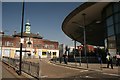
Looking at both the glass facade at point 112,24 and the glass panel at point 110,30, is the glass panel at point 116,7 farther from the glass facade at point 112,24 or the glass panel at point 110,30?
the glass panel at point 110,30

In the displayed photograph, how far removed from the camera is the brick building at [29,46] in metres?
86.9

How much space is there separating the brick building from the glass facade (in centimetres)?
5467

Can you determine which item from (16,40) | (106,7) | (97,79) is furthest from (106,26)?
(16,40)

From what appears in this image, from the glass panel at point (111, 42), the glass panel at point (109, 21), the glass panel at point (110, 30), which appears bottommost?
the glass panel at point (111, 42)

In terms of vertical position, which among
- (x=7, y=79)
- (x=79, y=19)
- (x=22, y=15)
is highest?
(x=79, y=19)

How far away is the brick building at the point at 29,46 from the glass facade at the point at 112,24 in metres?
54.7

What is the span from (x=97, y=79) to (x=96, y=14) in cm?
2449

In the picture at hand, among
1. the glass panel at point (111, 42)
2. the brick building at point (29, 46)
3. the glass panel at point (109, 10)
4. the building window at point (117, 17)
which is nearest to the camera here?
the building window at point (117, 17)

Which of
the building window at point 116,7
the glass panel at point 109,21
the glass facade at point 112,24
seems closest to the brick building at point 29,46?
the glass facade at point 112,24

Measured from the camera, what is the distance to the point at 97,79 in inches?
579

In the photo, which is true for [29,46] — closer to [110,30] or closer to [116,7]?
[110,30]

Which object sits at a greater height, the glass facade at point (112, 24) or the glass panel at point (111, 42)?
the glass facade at point (112, 24)

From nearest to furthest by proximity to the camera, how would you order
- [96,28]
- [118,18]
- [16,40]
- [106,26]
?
1. [118,18]
2. [106,26]
3. [96,28]
4. [16,40]

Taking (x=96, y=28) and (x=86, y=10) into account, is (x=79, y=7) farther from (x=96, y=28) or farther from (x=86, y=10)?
(x=96, y=28)
